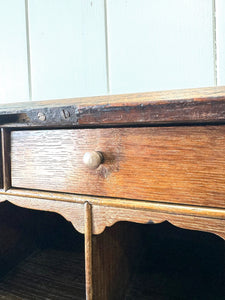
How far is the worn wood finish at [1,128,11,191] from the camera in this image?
481 millimetres

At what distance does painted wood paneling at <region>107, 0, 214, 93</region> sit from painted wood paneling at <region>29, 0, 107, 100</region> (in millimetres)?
55

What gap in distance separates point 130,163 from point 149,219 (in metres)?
0.09

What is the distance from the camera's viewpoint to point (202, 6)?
0.77 m

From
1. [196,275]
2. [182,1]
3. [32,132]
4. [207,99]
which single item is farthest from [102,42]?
[196,275]

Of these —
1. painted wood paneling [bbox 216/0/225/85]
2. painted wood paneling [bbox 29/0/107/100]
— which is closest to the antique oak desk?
painted wood paneling [bbox 216/0/225/85]

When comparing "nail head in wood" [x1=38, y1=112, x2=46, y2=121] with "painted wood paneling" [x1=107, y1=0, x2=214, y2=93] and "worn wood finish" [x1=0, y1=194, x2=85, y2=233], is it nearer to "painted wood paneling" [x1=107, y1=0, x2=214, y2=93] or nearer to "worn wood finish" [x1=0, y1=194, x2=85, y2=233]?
"worn wood finish" [x1=0, y1=194, x2=85, y2=233]

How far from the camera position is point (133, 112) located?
36 centimetres

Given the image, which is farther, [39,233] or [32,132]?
[39,233]

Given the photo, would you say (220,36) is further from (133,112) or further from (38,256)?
(38,256)

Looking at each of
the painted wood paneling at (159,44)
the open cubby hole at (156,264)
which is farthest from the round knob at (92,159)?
the painted wood paneling at (159,44)

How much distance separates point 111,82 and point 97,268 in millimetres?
669

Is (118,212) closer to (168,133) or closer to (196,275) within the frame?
(168,133)

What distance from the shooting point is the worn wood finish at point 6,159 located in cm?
48

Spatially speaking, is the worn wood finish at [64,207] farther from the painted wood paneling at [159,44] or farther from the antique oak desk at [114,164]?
the painted wood paneling at [159,44]
